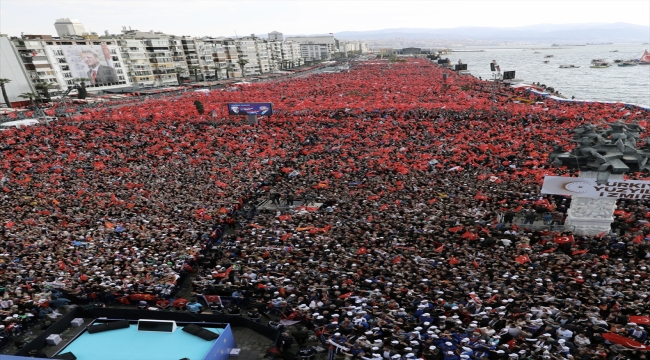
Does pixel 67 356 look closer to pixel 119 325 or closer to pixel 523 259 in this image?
pixel 119 325

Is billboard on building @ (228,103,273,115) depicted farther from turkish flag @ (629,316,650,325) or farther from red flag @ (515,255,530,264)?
turkish flag @ (629,316,650,325)

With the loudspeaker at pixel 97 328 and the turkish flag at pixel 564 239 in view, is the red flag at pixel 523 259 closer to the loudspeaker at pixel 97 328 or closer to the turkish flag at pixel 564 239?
the turkish flag at pixel 564 239

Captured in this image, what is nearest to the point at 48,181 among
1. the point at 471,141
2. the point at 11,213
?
the point at 11,213

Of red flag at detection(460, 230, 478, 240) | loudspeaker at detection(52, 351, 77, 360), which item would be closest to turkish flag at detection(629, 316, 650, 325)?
red flag at detection(460, 230, 478, 240)

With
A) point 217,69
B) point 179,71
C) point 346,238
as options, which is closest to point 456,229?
point 346,238

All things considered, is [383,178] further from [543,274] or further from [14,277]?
[14,277]

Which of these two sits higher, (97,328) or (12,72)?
(12,72)

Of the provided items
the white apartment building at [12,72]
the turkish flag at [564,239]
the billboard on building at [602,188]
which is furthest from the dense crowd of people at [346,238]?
the white apartment building at [12,72]

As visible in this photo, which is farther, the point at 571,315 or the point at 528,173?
the point at 528,173
